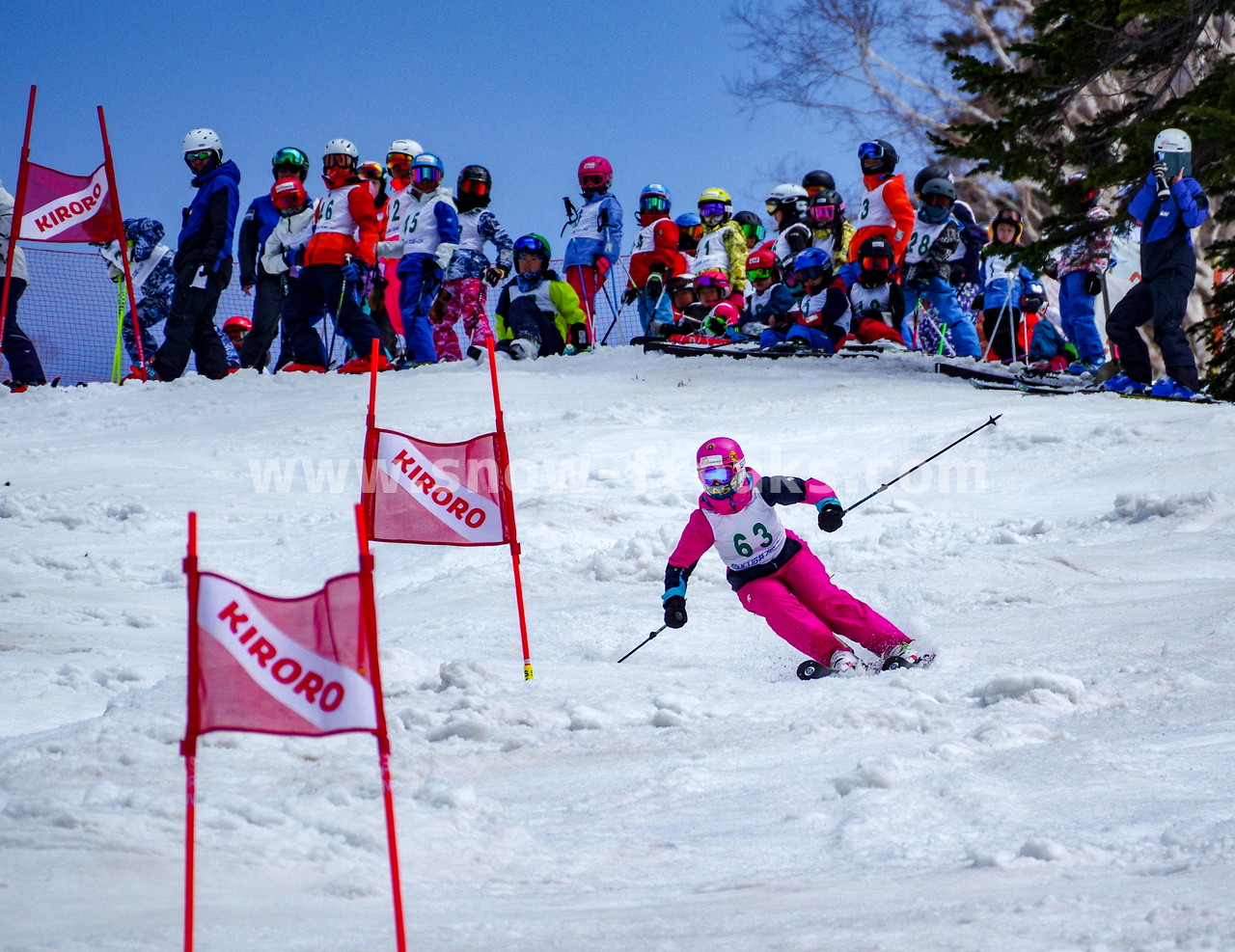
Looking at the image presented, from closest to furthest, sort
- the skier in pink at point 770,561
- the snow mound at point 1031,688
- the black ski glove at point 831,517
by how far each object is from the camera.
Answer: the snow mound at point 1031,688
the skier in pink at point 770,561
the black ski glove at point 831,517

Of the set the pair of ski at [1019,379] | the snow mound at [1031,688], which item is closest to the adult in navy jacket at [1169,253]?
the pair of ski at [1019,379]

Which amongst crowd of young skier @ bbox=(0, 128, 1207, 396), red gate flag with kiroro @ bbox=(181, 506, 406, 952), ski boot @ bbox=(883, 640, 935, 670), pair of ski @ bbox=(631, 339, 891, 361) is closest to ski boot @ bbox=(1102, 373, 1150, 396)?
crowd of young skier @ bbox=(0, 128, 1207, 396)

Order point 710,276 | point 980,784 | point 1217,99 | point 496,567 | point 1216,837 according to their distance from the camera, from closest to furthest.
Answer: point 1216,837
point 980,784
point 496,567
point 1217,99
point 710,276

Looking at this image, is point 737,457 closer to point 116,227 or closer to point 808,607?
point 808,607

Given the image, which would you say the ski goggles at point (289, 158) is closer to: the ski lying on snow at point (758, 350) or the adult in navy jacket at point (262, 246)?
the adult in navy jacket at point (262, 246)

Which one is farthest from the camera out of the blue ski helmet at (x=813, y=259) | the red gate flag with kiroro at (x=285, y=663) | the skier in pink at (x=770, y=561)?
the blue ski helmet at (x=813, y=259)

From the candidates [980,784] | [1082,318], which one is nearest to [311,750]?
[980,784]

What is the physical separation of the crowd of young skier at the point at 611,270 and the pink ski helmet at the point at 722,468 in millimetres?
5580

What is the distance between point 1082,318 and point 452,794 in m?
10.5

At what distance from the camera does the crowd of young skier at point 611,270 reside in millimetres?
11844

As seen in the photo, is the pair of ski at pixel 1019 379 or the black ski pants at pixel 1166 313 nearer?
the black ski pants at pixel 1166 313

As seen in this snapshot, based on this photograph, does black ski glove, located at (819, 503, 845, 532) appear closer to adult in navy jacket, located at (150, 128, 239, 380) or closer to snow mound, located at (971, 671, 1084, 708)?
snow mound, located at (971, 671, 1084, 708)

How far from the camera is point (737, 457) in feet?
19.4

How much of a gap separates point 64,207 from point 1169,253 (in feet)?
30.5
